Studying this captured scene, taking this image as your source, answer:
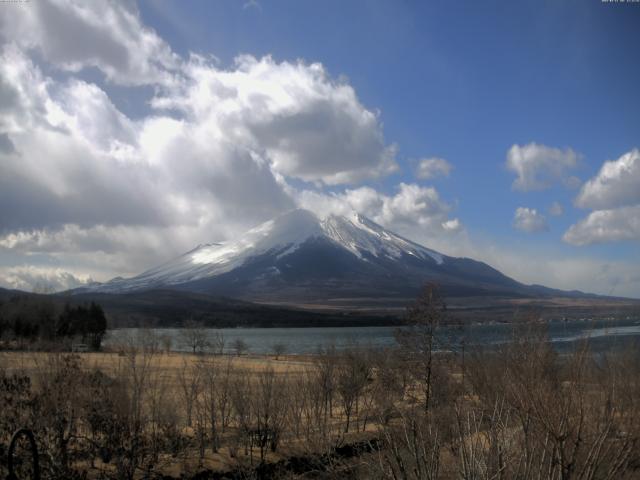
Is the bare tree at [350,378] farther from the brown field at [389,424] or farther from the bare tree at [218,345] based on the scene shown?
the bare tree at [218,345]

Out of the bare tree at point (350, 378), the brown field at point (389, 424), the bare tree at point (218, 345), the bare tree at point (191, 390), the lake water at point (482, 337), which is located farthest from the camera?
the bare tree at point (218, 345)

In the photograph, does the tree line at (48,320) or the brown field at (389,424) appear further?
the tree line at (48,320)

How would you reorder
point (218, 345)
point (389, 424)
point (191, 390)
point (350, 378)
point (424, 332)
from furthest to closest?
point (218, 345) → point (350, 378) → point (424, 332) → point (191, 390) → point (389, 424)

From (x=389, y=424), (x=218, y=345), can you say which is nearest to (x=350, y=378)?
(x=389, y=424)

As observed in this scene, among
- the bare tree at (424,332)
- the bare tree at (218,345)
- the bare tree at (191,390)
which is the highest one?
the bare tree at (424,332)

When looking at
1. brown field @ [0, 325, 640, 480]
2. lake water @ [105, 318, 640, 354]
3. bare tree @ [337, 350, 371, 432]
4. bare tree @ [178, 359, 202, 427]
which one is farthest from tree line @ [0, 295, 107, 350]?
brown field @ [0, 325, 640, 480]

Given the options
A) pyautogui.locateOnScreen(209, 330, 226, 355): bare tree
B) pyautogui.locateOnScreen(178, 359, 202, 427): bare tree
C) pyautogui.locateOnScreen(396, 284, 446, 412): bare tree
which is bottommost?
pyautogui.locateOnScreen(209, 330, 226, 355): bare tree

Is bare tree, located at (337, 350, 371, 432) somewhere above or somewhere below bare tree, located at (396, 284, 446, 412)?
below

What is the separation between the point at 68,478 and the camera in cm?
1466

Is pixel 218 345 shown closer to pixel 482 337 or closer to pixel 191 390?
pixel 482 337

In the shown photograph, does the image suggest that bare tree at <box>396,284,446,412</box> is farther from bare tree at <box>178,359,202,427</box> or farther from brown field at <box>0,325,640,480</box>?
bare tree at <box>178,359,202,427</box>

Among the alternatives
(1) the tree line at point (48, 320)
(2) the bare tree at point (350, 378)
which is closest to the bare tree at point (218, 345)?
(2) the bare tree at point (350, 378)

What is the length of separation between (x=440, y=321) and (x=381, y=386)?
18.9 ft

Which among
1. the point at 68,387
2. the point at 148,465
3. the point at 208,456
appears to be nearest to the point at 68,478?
the point at 68,387
